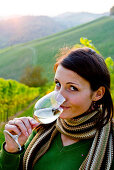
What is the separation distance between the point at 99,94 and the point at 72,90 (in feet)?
1.00

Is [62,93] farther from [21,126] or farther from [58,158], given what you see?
[58,158]

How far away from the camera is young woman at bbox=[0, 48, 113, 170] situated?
1.51 metres

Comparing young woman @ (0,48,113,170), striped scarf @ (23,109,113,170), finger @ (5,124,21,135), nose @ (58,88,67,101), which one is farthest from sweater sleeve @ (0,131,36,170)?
nose @ (58,88,67,101)

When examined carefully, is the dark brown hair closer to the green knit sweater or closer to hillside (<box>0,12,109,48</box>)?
the green knit sweater

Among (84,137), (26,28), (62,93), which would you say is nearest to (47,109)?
(62,93)

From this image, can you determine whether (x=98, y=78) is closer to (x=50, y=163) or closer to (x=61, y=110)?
(x=61, y=110)

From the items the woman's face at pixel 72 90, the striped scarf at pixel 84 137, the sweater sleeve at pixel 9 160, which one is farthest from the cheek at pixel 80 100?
the sweater sleeve at pixel 9 160

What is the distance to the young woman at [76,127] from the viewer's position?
4.97 feet

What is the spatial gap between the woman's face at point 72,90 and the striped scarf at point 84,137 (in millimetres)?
119

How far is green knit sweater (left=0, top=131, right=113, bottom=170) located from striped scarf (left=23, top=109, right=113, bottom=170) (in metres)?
0.06

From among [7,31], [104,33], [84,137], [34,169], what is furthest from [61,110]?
[7,31]

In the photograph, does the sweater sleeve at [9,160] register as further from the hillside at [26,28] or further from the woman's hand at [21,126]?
the hillside at [26,28]

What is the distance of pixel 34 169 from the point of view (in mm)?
1740

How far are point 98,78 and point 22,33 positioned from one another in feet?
405
